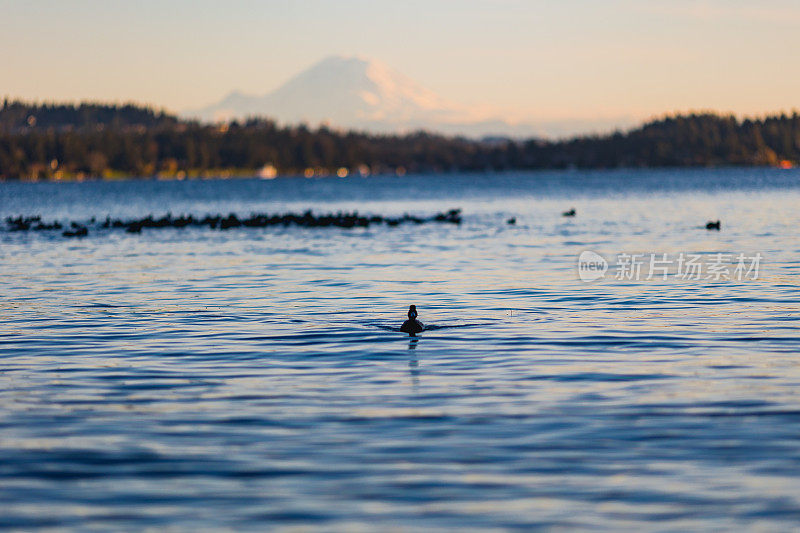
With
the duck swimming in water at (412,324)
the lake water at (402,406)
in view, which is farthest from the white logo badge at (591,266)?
the duck swimming in water at (412,324)

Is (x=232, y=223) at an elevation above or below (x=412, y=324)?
above

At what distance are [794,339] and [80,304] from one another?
2007 cm

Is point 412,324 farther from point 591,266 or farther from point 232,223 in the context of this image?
point 232,223

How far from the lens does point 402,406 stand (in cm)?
1645

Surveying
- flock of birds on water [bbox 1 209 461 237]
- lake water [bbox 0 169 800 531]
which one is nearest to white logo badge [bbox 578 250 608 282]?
lake water [bbox 0 169 800 531]

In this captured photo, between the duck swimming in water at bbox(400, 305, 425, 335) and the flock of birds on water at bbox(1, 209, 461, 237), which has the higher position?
the flock of birds on water at bbox(1, 209, 461, 237)

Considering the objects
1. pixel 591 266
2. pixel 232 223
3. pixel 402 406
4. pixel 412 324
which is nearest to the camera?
pixel 402 406

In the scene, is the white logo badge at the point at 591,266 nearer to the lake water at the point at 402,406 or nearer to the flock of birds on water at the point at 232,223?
the lake water at the point at 402,406

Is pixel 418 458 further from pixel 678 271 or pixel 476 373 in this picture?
pixel 678 271

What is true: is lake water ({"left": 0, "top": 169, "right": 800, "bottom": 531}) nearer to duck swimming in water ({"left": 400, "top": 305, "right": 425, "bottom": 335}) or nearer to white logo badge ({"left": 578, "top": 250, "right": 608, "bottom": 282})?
duck swimming in water ({"left": 400, "top": 305, "right": 425, "bottom": 335})

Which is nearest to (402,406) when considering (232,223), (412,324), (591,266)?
(412,324)

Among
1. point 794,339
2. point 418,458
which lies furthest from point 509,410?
point 794,339

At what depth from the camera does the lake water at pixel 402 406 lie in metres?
11.6

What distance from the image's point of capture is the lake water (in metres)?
11.6
